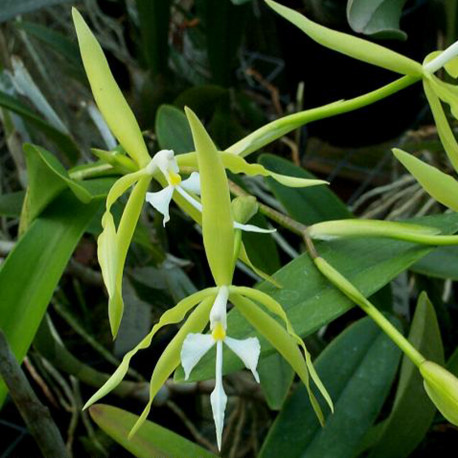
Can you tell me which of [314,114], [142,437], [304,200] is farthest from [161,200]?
[304,200]

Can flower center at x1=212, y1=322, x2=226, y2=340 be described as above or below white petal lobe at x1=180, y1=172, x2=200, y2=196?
below

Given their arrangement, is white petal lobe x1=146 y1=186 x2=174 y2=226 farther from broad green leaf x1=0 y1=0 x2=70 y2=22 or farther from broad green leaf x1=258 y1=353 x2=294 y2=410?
broad green leaf x1=0 y1=0 x2=70 y2=22

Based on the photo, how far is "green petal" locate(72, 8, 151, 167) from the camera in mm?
436

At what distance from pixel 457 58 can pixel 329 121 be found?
55cm

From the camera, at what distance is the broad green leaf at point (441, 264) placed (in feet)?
2.32

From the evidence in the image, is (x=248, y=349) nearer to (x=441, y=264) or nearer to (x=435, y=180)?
(x=435, y=180)

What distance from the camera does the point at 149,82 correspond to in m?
1.04

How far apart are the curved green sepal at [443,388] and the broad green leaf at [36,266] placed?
29 cm

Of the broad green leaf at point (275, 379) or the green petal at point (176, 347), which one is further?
the broad green leaf at point (275, 379)

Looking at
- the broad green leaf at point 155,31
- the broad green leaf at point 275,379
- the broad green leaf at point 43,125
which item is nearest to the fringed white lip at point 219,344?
the broad green leaf at point 275,379

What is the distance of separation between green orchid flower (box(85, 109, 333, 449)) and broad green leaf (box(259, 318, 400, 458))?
201 millimetres

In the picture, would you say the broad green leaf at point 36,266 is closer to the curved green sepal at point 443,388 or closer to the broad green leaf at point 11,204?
the broad green leaf at point 11,204

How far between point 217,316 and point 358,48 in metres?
0.20

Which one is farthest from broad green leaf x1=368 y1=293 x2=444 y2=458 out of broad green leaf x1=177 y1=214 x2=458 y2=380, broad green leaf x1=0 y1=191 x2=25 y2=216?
broad green leaf x1=0 y1=191 x2=25 y2=216
